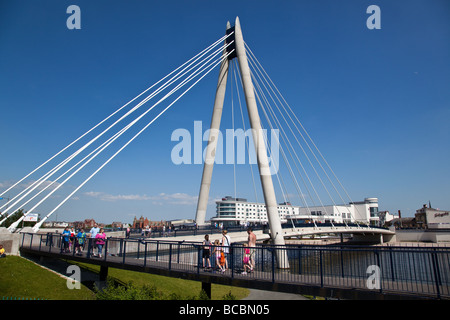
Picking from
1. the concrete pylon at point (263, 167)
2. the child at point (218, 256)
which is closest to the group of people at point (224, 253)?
the child at point (218, 256)

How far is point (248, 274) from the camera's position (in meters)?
10.0

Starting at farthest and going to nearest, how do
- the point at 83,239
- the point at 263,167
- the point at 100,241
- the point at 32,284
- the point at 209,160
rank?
the point at 209,160
the point at 263,167
the point at 83,239
the point at 100,241
the point at 32,284

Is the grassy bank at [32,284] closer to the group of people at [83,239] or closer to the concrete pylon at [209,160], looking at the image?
the group of people at [83,239]

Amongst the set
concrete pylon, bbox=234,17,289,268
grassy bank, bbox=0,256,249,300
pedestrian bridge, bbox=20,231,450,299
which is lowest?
grassy bank, bbox=0,256,249,300

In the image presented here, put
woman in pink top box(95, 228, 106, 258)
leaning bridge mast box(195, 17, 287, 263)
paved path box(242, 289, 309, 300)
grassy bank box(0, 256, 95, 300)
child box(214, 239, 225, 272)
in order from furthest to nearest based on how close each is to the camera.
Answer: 1. leaning bridge mast box(195, 17, 287, 263)
2. paved path box(242, 289, 309, 300)
3. woman in pink top box(95, 228, 106, 258)
4. grassy bank box(0, 256, 95, 300)
5. child box(214, 239, 225, 272)

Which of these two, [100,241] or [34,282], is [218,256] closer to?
[100,241]

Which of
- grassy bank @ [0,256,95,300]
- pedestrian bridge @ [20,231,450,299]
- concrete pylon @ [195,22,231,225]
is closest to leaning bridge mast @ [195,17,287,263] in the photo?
concrete pylon @ [195,22,231,225]

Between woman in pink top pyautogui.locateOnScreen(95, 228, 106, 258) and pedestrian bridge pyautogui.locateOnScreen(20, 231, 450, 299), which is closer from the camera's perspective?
pedestrian bridge pyautogui.locateOnScreen(20, 231, 450, 299)

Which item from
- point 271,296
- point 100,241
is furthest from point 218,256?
point 271,296

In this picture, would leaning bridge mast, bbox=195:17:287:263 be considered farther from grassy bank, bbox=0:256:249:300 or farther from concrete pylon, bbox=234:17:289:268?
grassy bank, bbox=0:256:249:300
